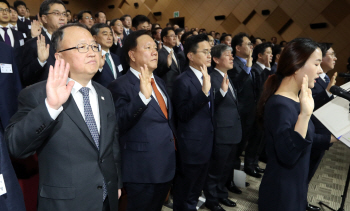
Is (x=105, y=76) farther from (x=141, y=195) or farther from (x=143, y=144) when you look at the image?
(x=141, y=195)

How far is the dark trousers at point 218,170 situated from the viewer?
2.29m

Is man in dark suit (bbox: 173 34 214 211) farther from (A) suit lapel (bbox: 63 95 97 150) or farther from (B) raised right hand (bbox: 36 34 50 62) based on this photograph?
(B) raised right hand (bbox: 36 34 50 62)

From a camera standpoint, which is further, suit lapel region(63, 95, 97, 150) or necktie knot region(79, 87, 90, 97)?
necktie knot region(79, 87, 90, 97)

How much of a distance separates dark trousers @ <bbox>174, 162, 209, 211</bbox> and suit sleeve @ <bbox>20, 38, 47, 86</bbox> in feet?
4.67

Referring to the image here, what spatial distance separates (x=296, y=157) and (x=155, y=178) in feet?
2.68

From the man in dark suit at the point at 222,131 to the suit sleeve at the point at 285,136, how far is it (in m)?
0.81

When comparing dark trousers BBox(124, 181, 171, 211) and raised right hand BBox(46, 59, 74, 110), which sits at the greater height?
raised right hand BBox(46, 59, 74, 110)

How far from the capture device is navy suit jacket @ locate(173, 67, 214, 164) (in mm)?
1971

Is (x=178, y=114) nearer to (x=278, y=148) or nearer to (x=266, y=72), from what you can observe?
(x=278, y=148)

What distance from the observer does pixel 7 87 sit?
6.57ft

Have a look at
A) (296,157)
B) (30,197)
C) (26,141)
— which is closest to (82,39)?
(26,141)

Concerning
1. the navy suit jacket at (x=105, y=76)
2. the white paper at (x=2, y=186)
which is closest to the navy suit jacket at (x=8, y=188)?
the white paper at (x=2, y=186)

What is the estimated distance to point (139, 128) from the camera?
1.56 meters

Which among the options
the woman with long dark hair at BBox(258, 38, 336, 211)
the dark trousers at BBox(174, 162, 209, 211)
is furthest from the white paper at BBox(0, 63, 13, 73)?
the woman with long dark hair at BBox(258, 38, 336, 211)
